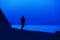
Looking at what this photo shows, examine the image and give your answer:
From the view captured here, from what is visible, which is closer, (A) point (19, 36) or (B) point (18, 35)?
(A) point (19, 36)

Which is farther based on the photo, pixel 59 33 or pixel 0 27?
pixel 59 33

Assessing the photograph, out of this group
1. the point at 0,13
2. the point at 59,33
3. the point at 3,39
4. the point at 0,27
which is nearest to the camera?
the point at 3,39

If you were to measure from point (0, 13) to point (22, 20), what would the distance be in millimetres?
2958

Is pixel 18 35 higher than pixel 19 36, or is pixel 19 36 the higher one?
pixel 18 35

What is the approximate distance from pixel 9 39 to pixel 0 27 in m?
2.58

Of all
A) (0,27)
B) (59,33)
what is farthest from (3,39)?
(59,33)

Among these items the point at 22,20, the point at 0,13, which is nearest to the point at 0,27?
the point at 22,20

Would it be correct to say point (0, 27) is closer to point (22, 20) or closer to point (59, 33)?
point (22, 20)

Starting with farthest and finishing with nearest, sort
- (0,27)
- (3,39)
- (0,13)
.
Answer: (0,13) < (0,27) < (3,39)

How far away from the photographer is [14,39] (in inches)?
231

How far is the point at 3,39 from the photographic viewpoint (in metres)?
5.55

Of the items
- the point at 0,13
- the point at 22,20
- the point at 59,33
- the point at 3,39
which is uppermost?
the point at 0,13

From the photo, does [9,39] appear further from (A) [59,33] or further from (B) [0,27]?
(A) [59,33]

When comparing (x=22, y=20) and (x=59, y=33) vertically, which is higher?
(x=22, y=20)
